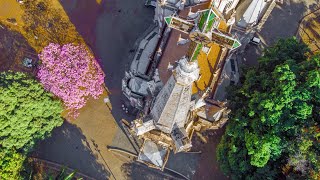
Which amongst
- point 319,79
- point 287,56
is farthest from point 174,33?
point 319,79

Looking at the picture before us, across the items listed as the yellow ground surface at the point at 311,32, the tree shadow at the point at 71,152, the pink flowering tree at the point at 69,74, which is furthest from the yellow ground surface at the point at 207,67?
the yellow ground surface at the point at 311,32

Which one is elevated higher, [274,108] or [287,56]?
[287,56]

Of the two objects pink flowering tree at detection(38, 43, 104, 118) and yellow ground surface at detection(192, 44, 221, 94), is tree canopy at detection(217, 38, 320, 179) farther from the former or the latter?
pink flowering tree at detection(38, 43, 104, 118)

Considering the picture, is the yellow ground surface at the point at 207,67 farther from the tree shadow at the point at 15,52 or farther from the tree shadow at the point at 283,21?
the tree shadow at the point at 15,52

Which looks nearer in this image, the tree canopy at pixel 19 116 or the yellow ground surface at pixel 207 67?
the yellow ground surface at pixel 207 67

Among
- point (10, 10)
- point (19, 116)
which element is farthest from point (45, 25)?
point (19, 116)

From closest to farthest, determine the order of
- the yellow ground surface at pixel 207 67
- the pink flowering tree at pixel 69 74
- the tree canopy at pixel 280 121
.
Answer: the tree canopy at pixel 280 121 < the yellow ground surface at pixel 207 67 < the pink flowering tree at pixel 69 74

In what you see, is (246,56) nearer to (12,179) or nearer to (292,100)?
(292,100)
